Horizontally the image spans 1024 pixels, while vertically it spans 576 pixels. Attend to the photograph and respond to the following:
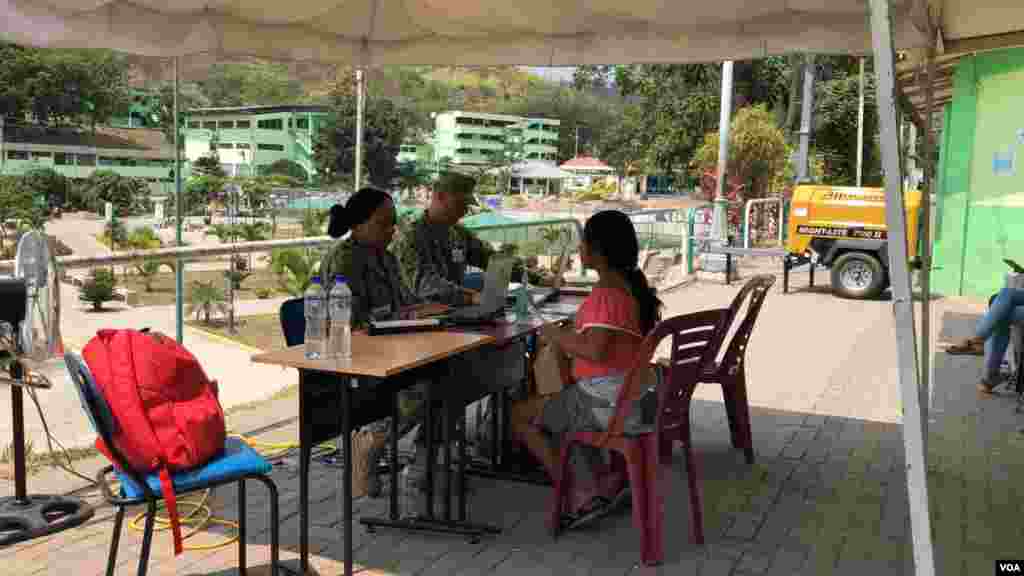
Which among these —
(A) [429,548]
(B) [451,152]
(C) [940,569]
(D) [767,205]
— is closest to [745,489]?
(C) [940,569]

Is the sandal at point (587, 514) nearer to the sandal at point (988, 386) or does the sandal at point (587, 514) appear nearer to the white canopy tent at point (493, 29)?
the white canopy tent at point (493, 29)

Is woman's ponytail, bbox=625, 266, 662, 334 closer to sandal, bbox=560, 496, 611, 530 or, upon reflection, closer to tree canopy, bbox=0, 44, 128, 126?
sandal, bbox=560, 496, 611, 530

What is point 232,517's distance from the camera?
13.1ft

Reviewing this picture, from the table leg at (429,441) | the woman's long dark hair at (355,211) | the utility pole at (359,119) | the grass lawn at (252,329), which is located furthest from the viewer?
the grass lawn at (252,329)

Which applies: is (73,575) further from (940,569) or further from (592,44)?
(592,44)

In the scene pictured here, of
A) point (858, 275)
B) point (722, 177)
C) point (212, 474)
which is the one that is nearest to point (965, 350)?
point (858, 275)

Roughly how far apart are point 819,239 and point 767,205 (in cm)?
764

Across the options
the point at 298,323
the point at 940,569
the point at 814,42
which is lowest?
the point at 940,569

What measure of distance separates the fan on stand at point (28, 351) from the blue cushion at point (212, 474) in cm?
78

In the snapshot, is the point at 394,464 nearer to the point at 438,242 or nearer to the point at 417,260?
the point at 417,260

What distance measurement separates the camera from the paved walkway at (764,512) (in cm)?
360

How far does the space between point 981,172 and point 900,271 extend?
36.0ft

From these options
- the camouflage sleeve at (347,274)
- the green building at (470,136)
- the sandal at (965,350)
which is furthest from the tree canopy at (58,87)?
the camouflage sleeve at (347,274)

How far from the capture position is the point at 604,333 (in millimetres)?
3621
